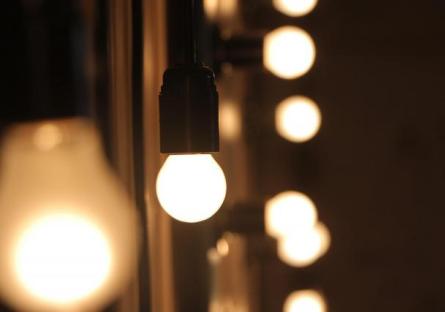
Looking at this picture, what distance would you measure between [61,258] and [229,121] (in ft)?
2.16

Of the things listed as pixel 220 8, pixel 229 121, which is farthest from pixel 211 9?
pixel 229 121

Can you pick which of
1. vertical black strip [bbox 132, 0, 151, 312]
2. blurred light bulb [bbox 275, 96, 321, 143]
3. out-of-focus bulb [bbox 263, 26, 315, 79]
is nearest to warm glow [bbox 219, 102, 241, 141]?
out-of-focus bulb [bbox 263, 26, 315, 79]

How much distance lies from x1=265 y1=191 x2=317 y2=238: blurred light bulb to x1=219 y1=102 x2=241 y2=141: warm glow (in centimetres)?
18

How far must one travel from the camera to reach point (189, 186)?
0.52 meters

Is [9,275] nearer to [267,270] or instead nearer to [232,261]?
[232,261]

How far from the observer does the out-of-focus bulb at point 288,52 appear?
1388mm

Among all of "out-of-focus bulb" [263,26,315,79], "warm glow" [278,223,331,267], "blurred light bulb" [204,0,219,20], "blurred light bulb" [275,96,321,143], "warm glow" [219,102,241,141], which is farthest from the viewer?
"blurred light bulb" [275,96,321,143]

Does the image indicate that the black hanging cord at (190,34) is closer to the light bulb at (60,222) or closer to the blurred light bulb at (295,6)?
the light bulb at (60,222)

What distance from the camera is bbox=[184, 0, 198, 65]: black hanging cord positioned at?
1.60 feet

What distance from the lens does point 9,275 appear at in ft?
1.85

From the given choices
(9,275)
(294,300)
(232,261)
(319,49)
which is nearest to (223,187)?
(9,275)

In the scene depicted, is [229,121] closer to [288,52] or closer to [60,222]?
[288,52]

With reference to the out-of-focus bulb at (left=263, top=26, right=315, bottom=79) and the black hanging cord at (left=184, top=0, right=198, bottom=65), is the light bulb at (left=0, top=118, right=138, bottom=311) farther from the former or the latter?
the out-of-focus bulb at (left=263, top=26, right=315, bottom=79)

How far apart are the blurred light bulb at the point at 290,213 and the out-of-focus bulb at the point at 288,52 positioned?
0.28m
